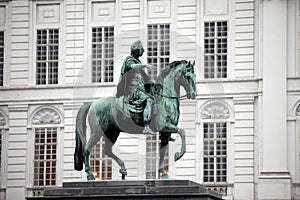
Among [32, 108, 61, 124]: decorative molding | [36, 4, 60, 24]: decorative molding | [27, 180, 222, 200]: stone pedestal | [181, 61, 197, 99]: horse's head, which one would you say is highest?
[36, 4, 60, 24]: decorative molding

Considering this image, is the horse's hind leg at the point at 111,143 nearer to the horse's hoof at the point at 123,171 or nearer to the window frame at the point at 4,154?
the horse's hoof at the point at 123,171

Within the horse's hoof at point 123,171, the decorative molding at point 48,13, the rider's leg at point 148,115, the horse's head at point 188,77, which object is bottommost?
the horse's hoof at point 123,171

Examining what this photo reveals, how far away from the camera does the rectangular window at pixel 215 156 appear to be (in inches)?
1780

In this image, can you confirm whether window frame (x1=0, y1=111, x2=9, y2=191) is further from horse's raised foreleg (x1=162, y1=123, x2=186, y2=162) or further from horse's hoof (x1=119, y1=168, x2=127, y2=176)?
horse's raised foreleg (x1=162, y1=123, x2=186, y2=162)

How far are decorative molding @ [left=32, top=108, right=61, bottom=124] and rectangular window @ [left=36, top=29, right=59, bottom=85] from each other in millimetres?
1184

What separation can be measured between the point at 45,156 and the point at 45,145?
0.45 meters

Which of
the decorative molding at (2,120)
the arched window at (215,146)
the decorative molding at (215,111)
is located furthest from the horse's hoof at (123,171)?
the decorative molding at (2,120)

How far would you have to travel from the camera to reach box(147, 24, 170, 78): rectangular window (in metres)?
44.9

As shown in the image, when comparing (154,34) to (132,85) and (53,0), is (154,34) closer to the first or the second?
(53,0)

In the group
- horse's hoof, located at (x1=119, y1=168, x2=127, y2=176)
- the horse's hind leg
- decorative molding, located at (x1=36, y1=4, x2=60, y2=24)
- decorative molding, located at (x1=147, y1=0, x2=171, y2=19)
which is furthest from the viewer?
decorative molding, located at (x1=36, y1=4, x2=60, y2=24)

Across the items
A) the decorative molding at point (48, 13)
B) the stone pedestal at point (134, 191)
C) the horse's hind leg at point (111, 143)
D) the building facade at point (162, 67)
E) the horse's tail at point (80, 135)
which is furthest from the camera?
the decorative molding at point (48, 13)

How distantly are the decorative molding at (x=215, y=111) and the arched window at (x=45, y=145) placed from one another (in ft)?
20.2

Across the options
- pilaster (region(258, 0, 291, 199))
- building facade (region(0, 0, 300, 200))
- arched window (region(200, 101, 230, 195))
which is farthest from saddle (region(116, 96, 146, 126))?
pilaster (region(258, 0, 291, 199))

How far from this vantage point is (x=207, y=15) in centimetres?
4628
